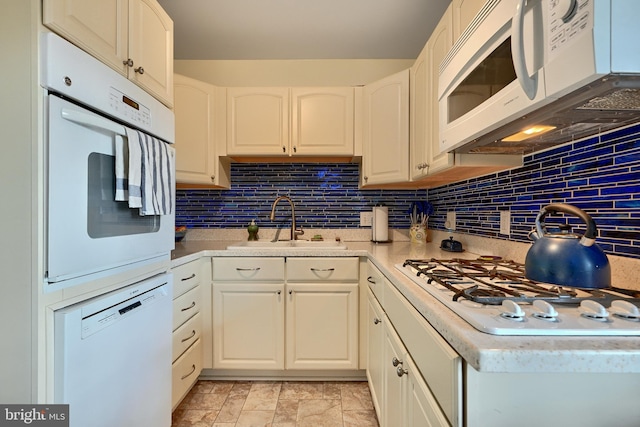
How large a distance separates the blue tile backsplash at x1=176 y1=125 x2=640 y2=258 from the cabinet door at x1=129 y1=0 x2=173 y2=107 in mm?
1060

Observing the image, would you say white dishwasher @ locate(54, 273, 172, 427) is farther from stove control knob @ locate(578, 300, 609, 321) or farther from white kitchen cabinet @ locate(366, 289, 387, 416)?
stove control knob @ locate(578, 300, 609, 321)

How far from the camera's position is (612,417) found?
511 millimetres

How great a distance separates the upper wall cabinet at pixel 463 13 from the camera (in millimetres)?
1162

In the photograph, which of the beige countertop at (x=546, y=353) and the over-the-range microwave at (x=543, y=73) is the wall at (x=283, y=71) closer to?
the over-the-range microwave at (x=543, y=73)

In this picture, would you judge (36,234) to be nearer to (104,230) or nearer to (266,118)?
(104,230)

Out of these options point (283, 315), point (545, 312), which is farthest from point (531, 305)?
point (283, 315)

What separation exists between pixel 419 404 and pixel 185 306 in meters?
1.32

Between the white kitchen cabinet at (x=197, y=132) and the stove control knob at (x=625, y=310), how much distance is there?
2097 millimetres

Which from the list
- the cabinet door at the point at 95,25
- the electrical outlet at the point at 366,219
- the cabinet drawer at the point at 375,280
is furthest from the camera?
the electrical outlet at the point at 366,219

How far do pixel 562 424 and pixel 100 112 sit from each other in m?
1.41

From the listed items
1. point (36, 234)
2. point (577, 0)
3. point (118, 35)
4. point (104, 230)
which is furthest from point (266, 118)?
point (577, 0)

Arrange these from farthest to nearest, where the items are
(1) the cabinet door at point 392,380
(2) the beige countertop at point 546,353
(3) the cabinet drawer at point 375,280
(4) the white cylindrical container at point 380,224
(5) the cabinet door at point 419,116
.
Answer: (4) the white cylindrical container at point 380,224
(5) the cabinet door at point 419,116
(3) the cabinet drawer at point 375,280
(1) the cabinet door at point 392,380
(2) the beige countertop at point 546,353

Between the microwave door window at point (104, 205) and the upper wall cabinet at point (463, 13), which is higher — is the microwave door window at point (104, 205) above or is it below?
below

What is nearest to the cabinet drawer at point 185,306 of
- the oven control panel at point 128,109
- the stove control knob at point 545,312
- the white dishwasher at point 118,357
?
the white dishwasher at point 118,357
